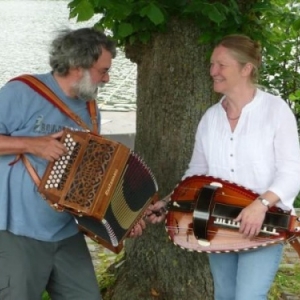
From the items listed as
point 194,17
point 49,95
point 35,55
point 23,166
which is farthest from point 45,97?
point 35,55

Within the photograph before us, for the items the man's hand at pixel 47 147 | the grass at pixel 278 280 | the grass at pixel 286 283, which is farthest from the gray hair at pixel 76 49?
the grass at pixel 286 283

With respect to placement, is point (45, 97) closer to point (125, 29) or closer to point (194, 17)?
point (125, 29)

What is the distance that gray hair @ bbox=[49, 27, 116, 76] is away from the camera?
131 inches

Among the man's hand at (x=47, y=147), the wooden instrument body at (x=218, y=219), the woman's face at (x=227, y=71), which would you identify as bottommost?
the wooden instrument body at (x=218, y=219)

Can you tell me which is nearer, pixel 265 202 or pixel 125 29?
pixel 265 202

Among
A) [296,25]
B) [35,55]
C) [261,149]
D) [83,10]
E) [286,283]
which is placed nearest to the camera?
[261,149]

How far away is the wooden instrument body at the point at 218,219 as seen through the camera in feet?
10.4

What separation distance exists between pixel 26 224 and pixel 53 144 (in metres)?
0.45

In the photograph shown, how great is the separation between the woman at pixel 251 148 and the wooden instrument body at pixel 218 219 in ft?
0.19

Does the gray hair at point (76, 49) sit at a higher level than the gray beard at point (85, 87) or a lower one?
higher

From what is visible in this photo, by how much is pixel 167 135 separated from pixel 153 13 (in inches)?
37.7

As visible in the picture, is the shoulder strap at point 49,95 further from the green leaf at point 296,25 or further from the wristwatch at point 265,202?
the green leaf at point 296,25

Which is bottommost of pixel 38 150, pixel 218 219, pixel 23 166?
pixel 218 219

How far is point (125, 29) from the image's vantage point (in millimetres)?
3711
